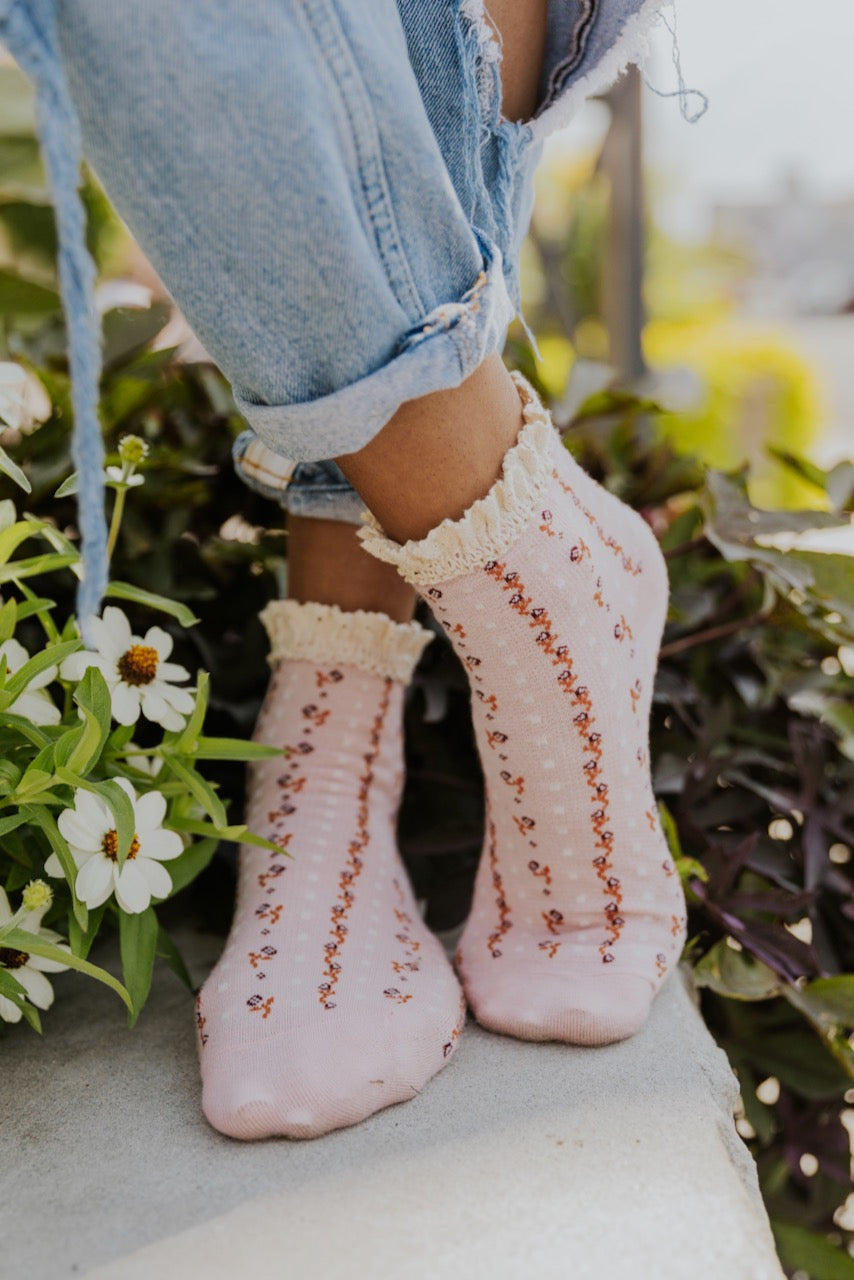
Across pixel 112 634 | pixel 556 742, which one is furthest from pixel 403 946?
pixel 112 634

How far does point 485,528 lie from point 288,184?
23cm

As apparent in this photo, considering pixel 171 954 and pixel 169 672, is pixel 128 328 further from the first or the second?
pixel 171 954

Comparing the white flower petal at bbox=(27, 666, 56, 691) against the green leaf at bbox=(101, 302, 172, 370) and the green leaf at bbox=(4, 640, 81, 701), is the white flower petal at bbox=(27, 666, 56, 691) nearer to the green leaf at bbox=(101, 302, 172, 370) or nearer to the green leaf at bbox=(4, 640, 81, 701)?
the green leaf at bbox=(4, 640, 81, 701)

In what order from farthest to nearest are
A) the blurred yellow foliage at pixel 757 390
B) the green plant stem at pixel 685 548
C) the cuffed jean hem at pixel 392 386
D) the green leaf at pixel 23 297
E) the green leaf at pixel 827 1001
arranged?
the blurred yellow foliage at pixel 757 390, the green leaf at pixel 23 297, the green plant stem at pixel 685 548, the green leaf at pixel 827 1001, the cuffed jean hem at pixel 392 386

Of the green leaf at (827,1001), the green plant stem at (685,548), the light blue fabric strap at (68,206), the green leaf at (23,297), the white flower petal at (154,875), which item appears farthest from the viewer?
the green leaf at (23,297)

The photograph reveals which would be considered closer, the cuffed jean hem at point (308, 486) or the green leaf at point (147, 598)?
the green leaf at point (147, 598)

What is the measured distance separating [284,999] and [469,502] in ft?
1.06

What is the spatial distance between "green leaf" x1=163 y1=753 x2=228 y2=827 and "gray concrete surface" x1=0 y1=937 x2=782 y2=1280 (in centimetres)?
17

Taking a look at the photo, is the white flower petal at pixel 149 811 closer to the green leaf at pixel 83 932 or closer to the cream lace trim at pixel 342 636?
the green leaf at pixel 83 932

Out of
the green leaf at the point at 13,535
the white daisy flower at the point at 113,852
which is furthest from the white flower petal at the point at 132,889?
the green leaf at the point at 13,535

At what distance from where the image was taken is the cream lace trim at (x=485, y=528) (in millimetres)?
653

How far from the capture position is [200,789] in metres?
0.68

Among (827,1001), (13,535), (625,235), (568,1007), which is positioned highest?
(13,535)

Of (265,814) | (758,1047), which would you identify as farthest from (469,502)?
(758,1047)
